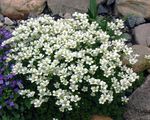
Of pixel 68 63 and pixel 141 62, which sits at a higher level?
pixel 68 63

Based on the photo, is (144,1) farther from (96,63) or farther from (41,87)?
(41,87)

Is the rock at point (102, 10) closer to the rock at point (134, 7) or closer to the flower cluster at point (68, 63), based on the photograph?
the rock at point (134, 7)

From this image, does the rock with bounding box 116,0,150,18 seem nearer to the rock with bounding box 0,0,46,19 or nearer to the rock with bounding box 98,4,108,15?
the rock with bounding box 98,4,108,15

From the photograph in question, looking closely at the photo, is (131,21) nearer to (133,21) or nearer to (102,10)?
(133,21)

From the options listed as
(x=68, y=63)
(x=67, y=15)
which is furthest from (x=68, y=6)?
(x=68, y=63)

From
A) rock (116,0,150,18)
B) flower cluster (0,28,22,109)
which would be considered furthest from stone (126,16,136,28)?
flower cluster (0,28,22,109)
